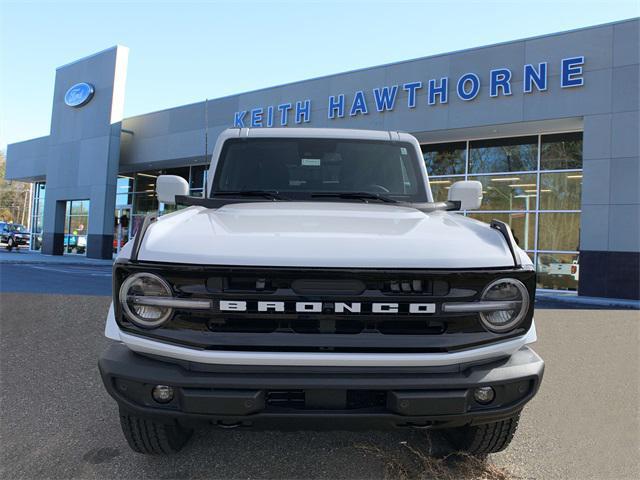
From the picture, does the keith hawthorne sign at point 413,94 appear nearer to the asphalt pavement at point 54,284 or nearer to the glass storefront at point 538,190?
the glass storefront at point 538,190

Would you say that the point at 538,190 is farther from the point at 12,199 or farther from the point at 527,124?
the point at 12,199

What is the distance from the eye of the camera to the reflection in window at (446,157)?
15555 mm

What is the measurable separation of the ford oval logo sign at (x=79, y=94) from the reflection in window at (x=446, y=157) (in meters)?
16.1

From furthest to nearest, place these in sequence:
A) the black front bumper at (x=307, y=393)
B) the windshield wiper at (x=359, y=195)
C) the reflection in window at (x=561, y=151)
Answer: the reflection in window at (x=561, y=151) < the windshield wiper at (x=359, y=195) < the black front bumper at (x=307, y=393)

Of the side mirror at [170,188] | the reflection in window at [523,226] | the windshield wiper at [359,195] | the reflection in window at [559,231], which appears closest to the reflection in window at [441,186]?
the reflection in window at [523,226]

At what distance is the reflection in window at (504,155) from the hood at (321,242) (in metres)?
13.1

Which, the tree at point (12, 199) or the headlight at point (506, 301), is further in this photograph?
the tree at point (12, 199)

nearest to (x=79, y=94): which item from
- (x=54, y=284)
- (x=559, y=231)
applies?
(x=54, y=284)

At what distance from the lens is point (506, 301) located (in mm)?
2176

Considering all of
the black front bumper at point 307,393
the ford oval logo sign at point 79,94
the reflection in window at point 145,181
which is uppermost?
the ford oval logo sign at point 79,94

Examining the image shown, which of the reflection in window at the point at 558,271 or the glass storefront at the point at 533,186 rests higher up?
the glass storefront at the point at 533,186

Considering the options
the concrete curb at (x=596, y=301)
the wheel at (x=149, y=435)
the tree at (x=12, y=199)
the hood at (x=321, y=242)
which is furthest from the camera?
the tree at (x=12, y=199)

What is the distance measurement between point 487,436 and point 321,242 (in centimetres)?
142

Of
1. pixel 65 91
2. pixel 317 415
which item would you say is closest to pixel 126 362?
pixel 317 415
